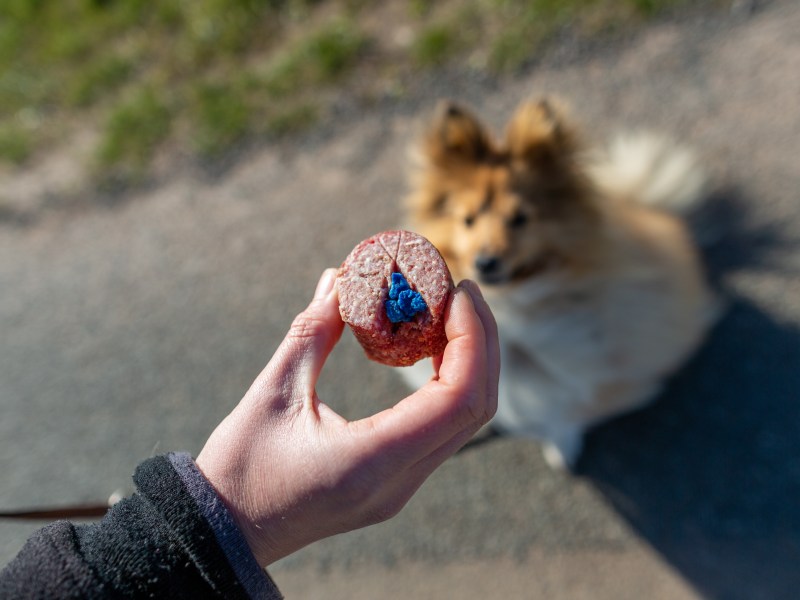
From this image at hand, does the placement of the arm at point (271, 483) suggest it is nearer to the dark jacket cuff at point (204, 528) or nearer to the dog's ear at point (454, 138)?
the dark jacket cuff at point (204, 528)

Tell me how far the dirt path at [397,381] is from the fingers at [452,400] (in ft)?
5.89

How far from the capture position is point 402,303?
4.70 feet

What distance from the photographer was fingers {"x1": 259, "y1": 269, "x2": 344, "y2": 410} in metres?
1.45

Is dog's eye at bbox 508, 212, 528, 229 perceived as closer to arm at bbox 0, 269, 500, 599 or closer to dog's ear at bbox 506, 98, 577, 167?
dog's ear at bbox 506, 98, 577, 167

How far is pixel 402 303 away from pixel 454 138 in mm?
1274

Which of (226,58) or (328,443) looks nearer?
(328,443)

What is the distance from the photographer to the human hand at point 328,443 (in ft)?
4.30

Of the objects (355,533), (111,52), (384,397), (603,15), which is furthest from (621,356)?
(111,52)

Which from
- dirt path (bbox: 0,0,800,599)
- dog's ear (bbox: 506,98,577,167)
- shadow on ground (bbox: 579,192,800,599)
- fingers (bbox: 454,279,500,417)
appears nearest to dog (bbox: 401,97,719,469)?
dog's ear (bbox: 506,98,577,167)

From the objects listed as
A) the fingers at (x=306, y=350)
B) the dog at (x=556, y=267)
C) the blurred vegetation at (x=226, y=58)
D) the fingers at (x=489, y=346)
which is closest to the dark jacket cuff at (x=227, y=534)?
the fingers at (x=306, y=350)

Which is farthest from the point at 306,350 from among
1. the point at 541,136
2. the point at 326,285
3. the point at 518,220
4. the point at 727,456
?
the point at 727,456

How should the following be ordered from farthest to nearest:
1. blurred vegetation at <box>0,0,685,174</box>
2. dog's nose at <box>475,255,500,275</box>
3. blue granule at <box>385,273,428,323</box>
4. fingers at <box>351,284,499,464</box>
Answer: blurred vegetation at <box>0,0,685,174</box> < dog's nose at <box>475,255,500,275</box> < blue granule at <box>385,273,428,323</box> < fingers at <box>351,284,499,464</box>

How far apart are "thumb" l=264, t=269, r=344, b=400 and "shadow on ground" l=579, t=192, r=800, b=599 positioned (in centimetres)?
195

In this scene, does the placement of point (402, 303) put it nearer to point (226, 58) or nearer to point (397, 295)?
point (397, 295)
